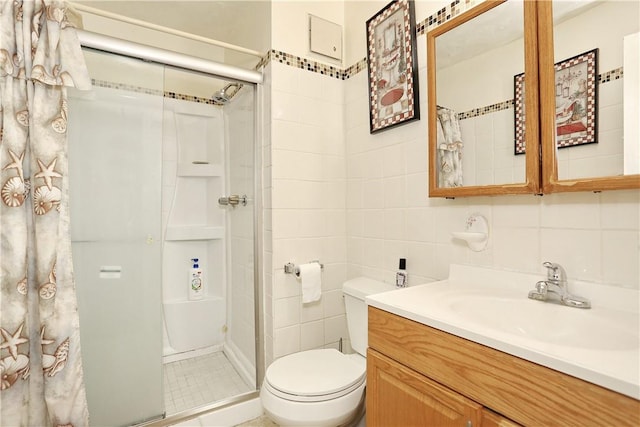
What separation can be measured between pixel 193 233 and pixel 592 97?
228cm

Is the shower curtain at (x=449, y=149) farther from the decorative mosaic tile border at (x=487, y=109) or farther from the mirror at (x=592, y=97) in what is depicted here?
the mirror at (x=592, y=97)

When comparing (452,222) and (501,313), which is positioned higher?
(452,222)

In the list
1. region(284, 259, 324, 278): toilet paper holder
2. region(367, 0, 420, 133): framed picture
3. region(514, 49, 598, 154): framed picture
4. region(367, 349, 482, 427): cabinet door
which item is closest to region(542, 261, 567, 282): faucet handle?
region(514, 49, 598, 154): framed picture

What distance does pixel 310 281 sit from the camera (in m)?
1.67

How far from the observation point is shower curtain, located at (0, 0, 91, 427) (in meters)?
1.14

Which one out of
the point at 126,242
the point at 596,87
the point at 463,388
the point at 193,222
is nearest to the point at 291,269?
the point at 126,242

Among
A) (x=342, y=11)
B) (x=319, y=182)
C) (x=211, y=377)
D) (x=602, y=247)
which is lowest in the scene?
(x=211, y=377)

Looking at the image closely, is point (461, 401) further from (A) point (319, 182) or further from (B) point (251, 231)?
(B) point (251, 231)

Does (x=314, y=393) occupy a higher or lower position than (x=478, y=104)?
lower

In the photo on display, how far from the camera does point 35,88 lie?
1191mm

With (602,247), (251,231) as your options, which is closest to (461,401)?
(602,247)

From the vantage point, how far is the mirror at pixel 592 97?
0.82 metres

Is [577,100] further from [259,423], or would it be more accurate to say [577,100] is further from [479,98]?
[259,423]

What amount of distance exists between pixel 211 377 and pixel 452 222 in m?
1.71
